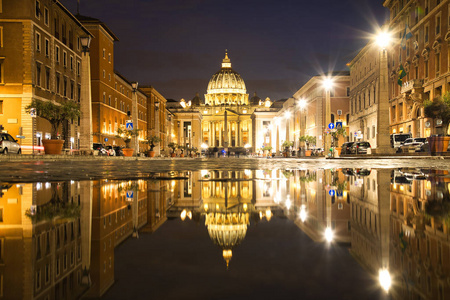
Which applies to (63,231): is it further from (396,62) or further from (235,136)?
(235,136)

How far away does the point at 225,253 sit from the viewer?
170cm

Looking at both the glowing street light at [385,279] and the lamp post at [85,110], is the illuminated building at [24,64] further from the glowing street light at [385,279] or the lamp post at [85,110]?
the glowing street light at [385,279]

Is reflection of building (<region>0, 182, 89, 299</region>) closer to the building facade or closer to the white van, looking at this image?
the building facade

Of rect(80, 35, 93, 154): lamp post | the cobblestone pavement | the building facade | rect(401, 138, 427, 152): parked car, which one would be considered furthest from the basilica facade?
the cobblestone pavement

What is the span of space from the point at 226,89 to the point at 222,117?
22063 millimetres

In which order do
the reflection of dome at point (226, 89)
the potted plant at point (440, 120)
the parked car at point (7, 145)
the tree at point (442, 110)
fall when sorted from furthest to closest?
the reflection of dome at point (226, 89) < the tree at point (442, 110) < the parked car at point (7, 145) < the potted plant at point (440, 120)

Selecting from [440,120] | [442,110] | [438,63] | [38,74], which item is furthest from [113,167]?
[438,63]

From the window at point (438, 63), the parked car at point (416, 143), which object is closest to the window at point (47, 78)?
the parked car at point (416, 143)

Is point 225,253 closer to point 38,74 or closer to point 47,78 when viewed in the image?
point 38,74

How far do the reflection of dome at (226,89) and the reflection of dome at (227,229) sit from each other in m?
189

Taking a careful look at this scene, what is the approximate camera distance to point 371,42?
56094 mm

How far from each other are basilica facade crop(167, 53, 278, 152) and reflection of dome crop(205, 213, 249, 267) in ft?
444

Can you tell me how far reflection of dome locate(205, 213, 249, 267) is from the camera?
183 centimetres

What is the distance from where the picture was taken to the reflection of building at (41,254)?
1298 millimetres
